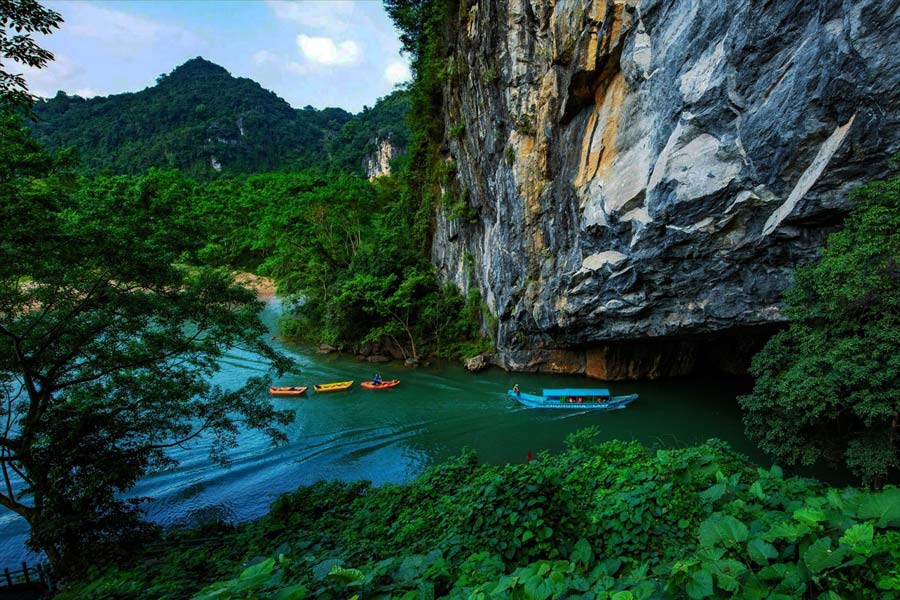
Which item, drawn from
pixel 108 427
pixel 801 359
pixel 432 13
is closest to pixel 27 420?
pixel 108 427

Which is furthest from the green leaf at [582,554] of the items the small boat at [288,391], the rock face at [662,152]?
the small boat at [288,391]

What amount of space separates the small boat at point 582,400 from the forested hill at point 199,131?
5286cm

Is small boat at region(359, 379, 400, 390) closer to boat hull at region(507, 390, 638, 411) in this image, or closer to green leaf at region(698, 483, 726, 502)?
boat hull at region(507, 390, 638, 411)

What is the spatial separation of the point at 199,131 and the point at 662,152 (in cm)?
7440

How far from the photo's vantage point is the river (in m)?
10.7

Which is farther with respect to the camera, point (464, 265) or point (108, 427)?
point (464, 265)

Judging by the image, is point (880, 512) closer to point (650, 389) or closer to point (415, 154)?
point (650, 389)

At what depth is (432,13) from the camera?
19625mm

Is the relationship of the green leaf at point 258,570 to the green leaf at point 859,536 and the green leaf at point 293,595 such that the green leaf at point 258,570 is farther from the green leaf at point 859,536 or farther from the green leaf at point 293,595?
the green leaf at point 859,536

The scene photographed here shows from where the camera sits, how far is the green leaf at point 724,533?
1.90m

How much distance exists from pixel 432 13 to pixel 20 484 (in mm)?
22928

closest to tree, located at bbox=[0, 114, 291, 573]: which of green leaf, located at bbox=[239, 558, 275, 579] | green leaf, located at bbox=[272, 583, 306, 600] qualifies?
green leaf, located at bbox=[239, 558, 275, 579]

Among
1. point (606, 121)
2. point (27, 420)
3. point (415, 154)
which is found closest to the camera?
point (27, 420)

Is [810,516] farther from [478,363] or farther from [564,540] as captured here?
[478,363]
